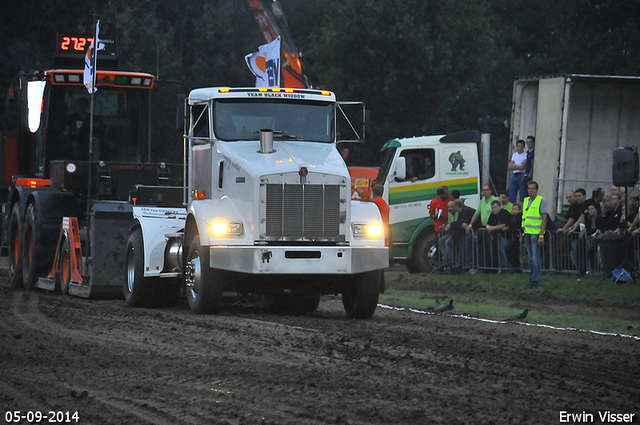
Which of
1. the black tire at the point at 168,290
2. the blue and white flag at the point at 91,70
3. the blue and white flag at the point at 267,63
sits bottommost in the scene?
the black tire at the point at 168,290

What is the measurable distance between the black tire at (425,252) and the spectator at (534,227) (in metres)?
4.65

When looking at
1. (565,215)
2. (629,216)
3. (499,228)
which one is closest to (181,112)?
(499,228)

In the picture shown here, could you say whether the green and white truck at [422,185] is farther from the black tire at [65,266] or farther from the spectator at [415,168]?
the black tire at [65,266]

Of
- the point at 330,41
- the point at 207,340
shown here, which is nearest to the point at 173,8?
the point at 330,41

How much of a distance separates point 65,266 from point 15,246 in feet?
8.61

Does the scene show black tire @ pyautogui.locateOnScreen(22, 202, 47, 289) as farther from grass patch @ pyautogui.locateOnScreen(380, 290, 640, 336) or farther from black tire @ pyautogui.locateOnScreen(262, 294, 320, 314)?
grass patch @ pyautogui.locateOnScreen(380, 290, 640, 336)

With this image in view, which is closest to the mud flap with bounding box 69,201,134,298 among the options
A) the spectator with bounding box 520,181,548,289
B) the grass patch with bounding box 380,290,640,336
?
the grass patch with bounding box 380,290,640,336

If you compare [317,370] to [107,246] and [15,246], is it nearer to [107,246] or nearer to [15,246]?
[107,246]

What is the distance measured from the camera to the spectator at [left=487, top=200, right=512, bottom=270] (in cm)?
2114

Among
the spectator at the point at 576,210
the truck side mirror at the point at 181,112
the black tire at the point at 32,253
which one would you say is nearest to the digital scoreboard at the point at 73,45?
the black tire at the point at 32,253

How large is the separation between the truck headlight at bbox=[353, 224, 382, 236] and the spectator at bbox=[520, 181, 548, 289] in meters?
6.04

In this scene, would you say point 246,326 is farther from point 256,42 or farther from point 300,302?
point 256,42

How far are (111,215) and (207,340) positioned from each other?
5.81 metres

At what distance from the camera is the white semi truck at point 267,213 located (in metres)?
12.5
